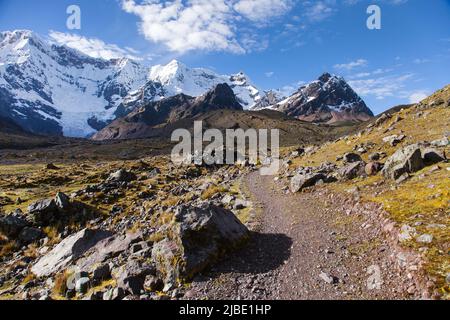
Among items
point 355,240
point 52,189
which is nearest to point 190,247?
point 355,240

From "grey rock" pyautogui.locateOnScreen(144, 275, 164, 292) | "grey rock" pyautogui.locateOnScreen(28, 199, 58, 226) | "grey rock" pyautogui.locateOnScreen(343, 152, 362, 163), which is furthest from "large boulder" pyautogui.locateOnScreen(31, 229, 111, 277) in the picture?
"grey rock" pyautogui.locateOnScreen(343, 152, 362, 163)

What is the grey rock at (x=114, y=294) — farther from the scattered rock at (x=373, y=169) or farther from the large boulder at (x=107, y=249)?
the scattered rock at (x=373, y=169)

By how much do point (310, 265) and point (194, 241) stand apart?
5528 mm

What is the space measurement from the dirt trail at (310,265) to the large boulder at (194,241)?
2.13ft

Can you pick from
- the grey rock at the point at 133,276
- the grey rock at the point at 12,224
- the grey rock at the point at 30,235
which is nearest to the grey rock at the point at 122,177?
the grey rock at the point at 12,224

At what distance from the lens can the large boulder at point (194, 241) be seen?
53.3 feet

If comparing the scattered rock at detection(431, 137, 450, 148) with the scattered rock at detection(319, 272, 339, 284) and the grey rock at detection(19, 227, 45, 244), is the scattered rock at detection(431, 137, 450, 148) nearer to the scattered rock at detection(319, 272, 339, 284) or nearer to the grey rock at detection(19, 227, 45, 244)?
the scattered rock at detection(319, 272, 339, 284)

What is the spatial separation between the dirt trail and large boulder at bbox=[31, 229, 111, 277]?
10.2 meters

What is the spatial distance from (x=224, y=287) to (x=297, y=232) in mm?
7341

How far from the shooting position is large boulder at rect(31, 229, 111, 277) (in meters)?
21.3

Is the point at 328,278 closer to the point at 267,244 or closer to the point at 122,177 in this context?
the point at 267,244

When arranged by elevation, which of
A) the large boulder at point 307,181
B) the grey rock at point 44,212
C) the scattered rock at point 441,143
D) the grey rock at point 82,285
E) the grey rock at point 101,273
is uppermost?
the scattered rock at point 441,143

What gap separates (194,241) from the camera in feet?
57.4

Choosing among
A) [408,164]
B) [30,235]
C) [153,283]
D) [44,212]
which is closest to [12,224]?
[30,235]
